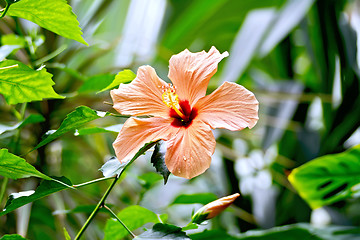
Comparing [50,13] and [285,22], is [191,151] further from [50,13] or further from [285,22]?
[285,22]

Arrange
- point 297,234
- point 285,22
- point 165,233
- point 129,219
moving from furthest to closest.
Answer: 1. point 285,22
2. point 297,234
3. point 129,219
4. point 165,233

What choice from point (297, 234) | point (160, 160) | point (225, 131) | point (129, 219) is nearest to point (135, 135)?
point (160, 160)

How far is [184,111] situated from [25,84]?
0.42 ft

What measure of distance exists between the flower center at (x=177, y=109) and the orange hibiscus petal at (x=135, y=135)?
20mm

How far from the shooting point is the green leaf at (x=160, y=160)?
0.83 ft

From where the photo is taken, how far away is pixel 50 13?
0.91ft

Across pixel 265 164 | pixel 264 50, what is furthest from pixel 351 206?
pixel 264 50

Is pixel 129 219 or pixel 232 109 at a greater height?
pixel 232 109

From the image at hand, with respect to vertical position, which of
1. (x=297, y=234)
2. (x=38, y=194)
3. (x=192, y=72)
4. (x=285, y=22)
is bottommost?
(x=297, y=234)

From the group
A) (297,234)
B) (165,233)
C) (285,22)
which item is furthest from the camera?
(285,22)

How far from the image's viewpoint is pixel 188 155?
25 cm

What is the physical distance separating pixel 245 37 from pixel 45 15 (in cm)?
92

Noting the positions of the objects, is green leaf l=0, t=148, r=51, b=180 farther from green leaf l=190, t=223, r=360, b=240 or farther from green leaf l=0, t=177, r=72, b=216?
green leaf l=190, t=223, r=360, b=240

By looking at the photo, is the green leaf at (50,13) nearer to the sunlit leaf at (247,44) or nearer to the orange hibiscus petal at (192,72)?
the orange hibiscus petal at (192,72)
